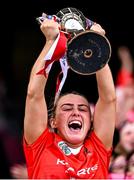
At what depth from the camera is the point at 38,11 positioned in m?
9.70

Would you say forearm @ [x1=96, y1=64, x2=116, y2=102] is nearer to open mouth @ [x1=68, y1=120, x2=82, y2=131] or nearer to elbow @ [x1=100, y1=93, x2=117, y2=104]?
elbow @ [x1=100, y1=93, x2=117, y2=104]

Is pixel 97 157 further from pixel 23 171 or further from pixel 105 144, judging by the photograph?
pixel 23 171

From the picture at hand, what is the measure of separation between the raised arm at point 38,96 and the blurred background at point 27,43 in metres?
4.06

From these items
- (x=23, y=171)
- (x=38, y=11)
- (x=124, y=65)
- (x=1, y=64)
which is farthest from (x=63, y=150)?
(x=1, y=64)

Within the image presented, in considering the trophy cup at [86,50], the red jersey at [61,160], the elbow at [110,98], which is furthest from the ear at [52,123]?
the trophy cup at [86,50]

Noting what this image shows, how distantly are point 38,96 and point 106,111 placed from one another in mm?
493

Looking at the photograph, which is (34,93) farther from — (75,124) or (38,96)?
(75,124)

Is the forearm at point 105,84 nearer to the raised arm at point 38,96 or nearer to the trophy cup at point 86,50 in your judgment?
the trophy cup at point 86,50

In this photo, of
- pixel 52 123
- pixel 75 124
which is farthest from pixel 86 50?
pixel 52 123

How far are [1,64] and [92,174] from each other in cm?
591

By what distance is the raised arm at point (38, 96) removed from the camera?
4559 mm

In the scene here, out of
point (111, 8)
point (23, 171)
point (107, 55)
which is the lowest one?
point (23, 171)

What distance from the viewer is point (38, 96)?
4.61 m

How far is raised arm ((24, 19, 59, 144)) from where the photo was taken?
4.56 m
